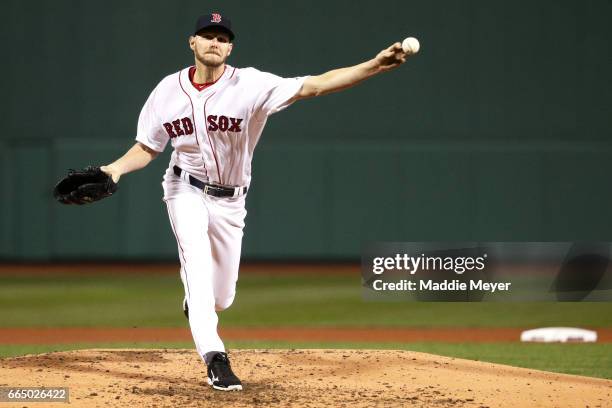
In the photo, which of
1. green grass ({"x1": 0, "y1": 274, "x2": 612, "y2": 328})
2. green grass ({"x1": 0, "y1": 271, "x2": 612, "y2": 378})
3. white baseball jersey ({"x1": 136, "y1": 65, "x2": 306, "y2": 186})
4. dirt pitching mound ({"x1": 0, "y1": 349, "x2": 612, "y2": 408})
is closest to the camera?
dirt pitching mound ({"x1": 0, "y1": 349, "x2": 612, "y2": 408})

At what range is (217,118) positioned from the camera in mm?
4539

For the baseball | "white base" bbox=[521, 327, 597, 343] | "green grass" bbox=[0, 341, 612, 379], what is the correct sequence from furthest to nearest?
1. "white base" bbox=[521, 327, 597, 343]
2. "green grass" bbox=[0, 341, 612, 379]
3. the baseball

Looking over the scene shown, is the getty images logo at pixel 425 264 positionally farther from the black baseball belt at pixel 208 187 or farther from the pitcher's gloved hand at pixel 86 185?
the pitcher's gloved hand at pixel 86 185

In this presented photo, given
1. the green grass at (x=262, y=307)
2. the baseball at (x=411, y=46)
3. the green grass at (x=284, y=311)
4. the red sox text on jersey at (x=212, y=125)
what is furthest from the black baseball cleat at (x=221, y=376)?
the green grass at (x=262, y=307)

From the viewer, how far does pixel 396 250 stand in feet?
41.7

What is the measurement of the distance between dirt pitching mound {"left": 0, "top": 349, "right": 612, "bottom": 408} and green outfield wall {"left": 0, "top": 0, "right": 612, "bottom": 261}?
755cm

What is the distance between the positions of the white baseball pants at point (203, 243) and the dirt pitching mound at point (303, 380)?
12.0 inches

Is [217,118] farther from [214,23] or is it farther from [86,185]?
[86,185]

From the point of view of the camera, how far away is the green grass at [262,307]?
9109 millimetres

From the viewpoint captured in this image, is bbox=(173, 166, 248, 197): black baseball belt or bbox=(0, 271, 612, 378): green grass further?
bbox=(0, 271, 612, 378): green grass

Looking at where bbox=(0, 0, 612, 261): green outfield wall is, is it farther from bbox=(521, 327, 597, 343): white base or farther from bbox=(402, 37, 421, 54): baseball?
bbox=(402, 37, 421, 54): baseball

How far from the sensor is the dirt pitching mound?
14.1 ft

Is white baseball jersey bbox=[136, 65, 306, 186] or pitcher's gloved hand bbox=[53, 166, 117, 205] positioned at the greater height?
white baseball jersey bbox=[136, 65, 306, 186]

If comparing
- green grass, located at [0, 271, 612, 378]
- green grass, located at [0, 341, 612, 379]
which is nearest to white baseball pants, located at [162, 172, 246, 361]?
green grass, located at [0, 341, 612, 379]
